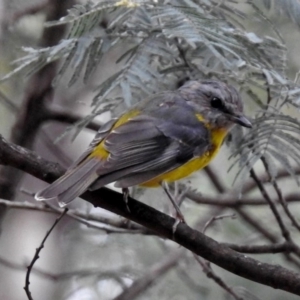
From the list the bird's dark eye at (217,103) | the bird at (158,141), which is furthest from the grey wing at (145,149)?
the bird's dark eye at (217,103)

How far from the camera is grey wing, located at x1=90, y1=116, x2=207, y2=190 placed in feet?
7.72

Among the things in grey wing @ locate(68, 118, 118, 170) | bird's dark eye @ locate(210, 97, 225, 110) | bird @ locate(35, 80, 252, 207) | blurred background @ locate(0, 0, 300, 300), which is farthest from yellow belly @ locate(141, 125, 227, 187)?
blurred background @ locate(0, 0, 300, 300)

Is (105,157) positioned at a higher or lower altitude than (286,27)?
lower

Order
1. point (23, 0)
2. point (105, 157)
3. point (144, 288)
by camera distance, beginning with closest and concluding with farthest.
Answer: point (105, 157)
point (144, 288)
point (23, 0)

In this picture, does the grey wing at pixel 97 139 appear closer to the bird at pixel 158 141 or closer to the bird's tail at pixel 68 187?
the bird at pixel 158 141

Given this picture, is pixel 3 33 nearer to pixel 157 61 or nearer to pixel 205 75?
pixel 157 61

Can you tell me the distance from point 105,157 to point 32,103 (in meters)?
1.01

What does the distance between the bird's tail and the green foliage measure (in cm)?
35

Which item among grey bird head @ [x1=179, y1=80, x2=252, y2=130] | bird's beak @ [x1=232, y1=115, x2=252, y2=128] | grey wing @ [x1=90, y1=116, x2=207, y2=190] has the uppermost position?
grey bird head @ [x1=179, y1=80, x2=252, y2=130]

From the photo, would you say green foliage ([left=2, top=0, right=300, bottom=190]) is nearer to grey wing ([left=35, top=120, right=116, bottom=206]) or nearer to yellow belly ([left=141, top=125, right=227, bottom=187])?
yellow belly ([left=141, top=125, right=227, bottom=187])

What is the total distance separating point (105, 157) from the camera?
2500 mm

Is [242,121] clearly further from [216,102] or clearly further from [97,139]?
[97,139]

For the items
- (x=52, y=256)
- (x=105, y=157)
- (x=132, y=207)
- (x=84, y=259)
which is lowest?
(x=132, y=207)

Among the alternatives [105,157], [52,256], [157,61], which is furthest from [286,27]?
[52,256]
